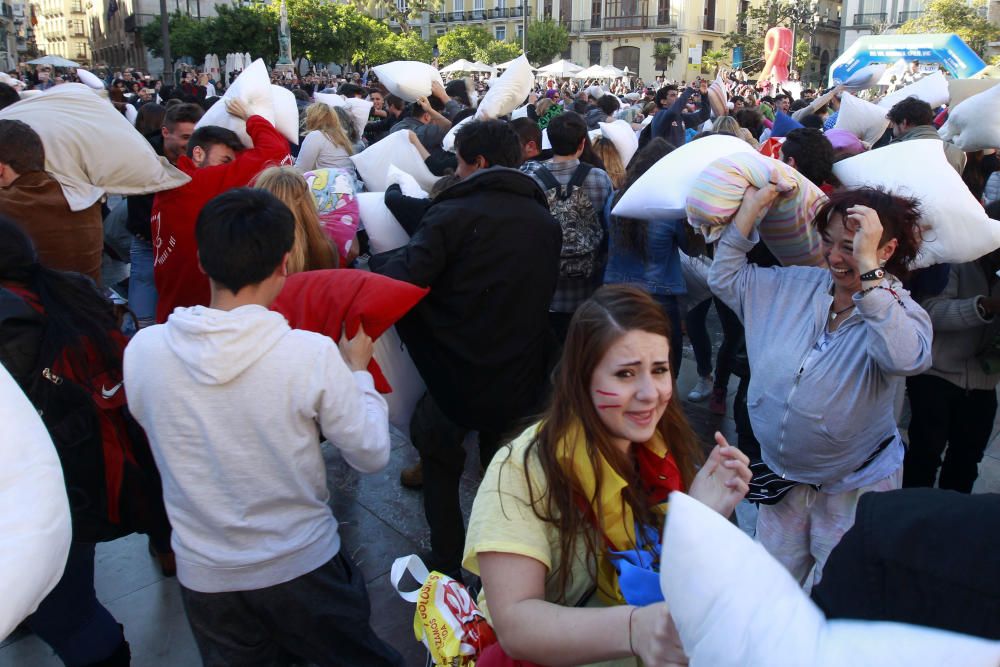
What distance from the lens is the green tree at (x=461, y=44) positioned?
46.0 m

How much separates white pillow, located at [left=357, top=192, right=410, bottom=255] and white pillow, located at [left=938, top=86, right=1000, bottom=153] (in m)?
3.13

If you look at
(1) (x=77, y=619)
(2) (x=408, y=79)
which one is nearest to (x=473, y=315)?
(1) (x=77, y=619)

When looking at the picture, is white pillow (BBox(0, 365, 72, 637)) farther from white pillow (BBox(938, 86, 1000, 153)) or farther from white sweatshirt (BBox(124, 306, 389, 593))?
white pillow (BBox(938, 86, 1000, 153))

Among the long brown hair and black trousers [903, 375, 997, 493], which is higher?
the long brown hair

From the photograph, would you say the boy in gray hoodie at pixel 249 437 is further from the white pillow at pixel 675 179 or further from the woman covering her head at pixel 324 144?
the woman covering her head at pixel 324 144

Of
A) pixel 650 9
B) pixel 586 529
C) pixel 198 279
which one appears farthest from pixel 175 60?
pixel 586 529

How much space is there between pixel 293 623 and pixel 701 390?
3620 mm

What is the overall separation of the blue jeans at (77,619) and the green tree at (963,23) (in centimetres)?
4270

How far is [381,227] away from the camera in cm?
343

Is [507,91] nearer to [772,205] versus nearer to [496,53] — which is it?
[772,205]

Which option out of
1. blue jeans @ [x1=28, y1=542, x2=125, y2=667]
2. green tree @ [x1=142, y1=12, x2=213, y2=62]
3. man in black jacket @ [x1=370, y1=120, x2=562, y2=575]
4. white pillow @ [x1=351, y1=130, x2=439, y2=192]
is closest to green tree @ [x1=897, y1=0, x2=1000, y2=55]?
green tree @ [x1=142, y1=12, x2=213, y2=62]

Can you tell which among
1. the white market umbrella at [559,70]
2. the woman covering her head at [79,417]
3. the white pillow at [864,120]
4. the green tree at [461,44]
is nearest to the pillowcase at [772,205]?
the woman covering her head at [79,417]

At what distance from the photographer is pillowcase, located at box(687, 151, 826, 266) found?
7.60 feet

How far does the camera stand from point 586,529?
1.47 meters
